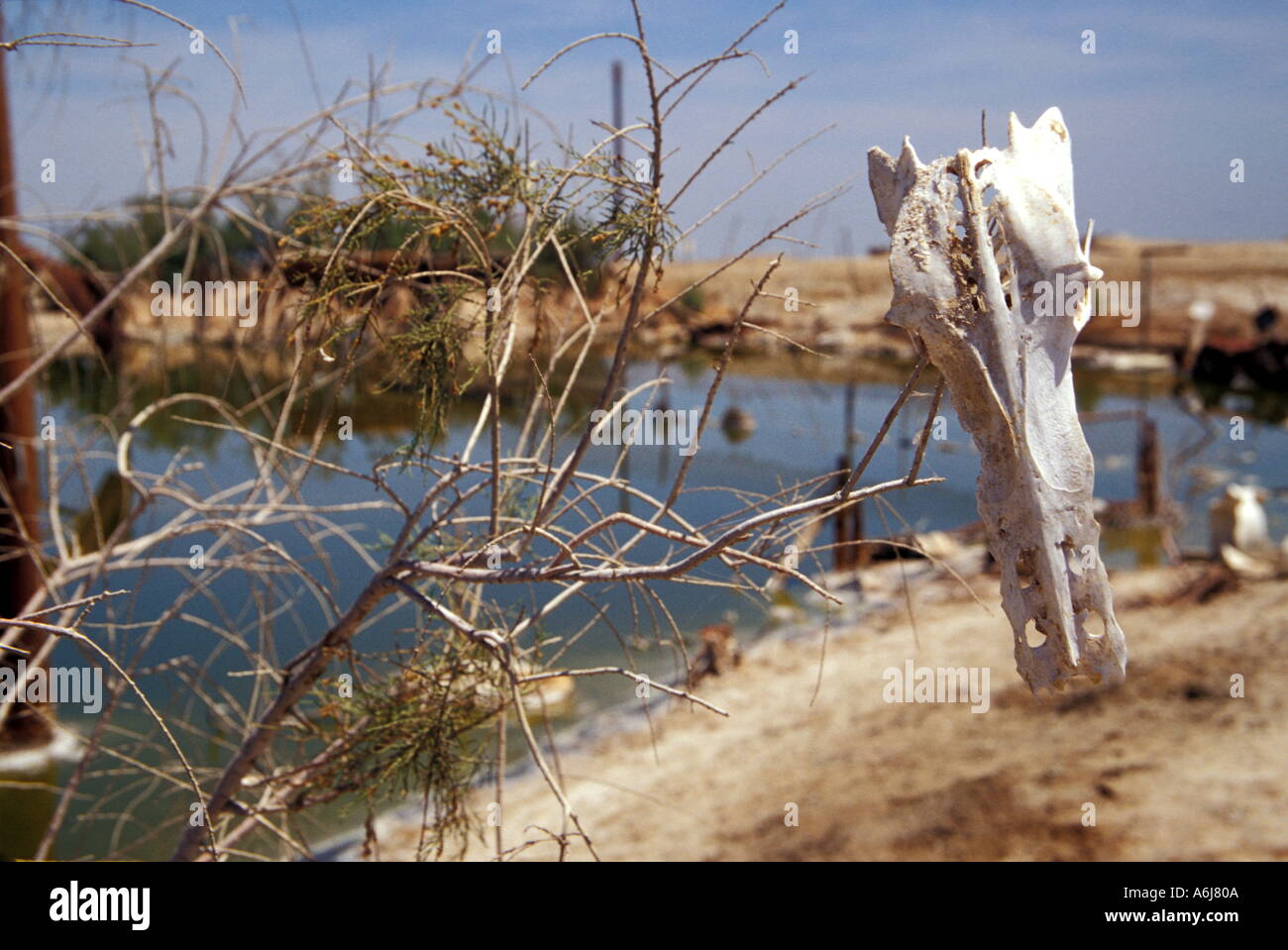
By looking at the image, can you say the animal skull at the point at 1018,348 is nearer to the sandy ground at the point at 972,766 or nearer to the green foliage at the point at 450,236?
the green foliage at the point at 450,236

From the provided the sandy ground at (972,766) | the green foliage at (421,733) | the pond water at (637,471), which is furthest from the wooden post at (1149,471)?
the green foliage at (421,733)

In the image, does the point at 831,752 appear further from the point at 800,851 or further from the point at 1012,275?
the point at 1012,275

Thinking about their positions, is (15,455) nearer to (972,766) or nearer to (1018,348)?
(972,766)

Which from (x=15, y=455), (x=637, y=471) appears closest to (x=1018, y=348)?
(x=15, y=455)

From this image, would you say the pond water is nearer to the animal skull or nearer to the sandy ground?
the animal skull

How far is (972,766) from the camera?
674 cm

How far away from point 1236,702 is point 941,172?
6.01 metres

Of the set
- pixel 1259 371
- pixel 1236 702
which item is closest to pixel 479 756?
pixel 1236 702

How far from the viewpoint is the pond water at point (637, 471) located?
5.70 metres

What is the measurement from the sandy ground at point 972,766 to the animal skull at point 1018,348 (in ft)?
11.1

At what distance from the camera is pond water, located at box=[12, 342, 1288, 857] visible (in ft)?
18.7

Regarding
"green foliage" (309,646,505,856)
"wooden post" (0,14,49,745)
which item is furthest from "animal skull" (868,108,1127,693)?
"wooden post" (0,14,49,745)

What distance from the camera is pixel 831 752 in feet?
24.0

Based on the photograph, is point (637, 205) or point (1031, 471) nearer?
point (1031, 471)
